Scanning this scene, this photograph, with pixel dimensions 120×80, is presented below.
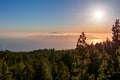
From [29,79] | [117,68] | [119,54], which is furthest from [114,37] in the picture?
[29,79]

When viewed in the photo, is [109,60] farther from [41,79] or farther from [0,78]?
[41,79]

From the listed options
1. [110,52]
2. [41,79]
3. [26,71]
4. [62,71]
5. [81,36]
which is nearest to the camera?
[81,36]

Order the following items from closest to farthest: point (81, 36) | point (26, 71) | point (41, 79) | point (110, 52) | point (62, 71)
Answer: point (81, 36)
point (110, 52)
point (41, 79)
point (62, 71)
point (26, 71)

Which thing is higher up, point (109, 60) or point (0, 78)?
point (109, 60)

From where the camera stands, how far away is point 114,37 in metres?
43.2

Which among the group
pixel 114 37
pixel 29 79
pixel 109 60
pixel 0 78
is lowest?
pixel 29 79

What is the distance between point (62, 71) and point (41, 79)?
1084cm

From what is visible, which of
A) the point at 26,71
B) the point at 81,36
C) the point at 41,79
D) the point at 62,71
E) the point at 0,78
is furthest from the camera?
the point at 26,71

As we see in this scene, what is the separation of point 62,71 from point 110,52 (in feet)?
158

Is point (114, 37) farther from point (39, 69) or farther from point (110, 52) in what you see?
point (39, 69)

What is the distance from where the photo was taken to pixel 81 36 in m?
41.8

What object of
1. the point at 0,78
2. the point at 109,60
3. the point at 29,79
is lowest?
the point at 29,79

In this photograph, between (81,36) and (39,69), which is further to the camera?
(39,69)

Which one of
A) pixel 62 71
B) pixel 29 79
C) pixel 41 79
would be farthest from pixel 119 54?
pixel 29 79
